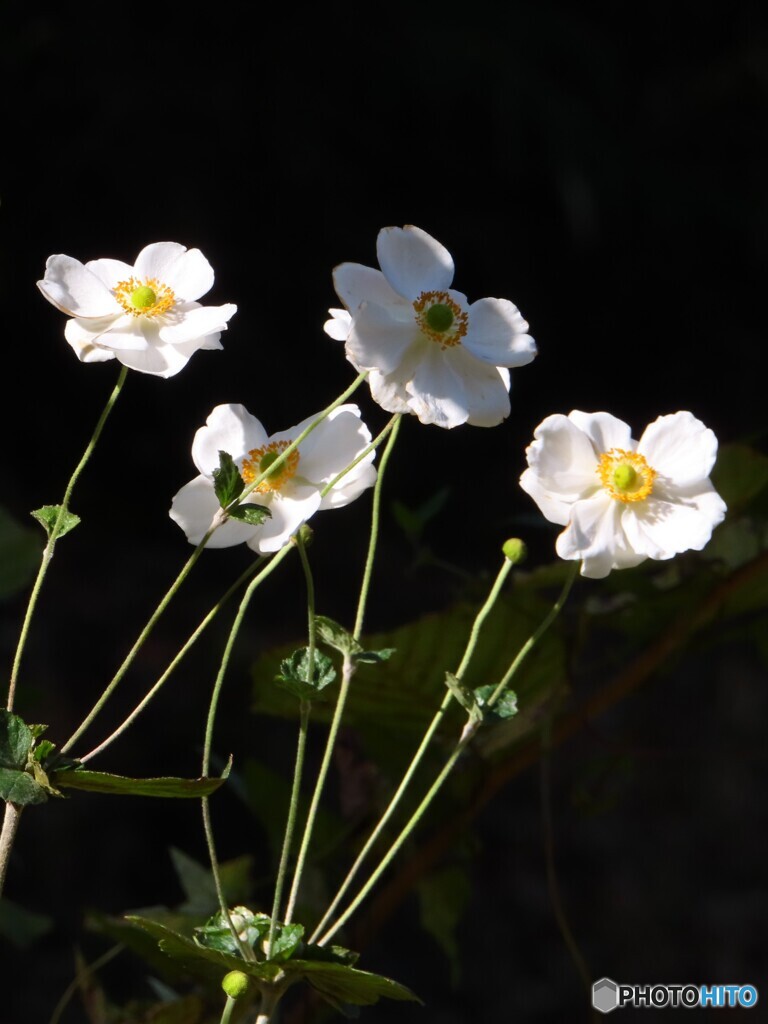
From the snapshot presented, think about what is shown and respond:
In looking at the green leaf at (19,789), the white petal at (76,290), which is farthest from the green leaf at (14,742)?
the white petal at (76,290)

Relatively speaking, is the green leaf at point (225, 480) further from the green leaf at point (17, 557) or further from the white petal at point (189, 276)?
the green leaf at point (17, 557)

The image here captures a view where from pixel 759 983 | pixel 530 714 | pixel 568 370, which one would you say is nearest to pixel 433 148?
pixel 568 370

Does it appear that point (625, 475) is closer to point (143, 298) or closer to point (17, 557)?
point (143, 298)

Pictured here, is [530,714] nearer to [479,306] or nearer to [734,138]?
[479,306]

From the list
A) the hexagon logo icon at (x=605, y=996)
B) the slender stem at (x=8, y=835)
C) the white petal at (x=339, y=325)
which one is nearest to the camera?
the slender stem at (x=8, y=835)

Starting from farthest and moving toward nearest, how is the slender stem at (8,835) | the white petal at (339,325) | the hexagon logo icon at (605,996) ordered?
the hexagon logo icon at (605,996) → the white petal at (339,325) → the slender stem at (8,835)

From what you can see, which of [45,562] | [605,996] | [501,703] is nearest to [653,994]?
[605,996]

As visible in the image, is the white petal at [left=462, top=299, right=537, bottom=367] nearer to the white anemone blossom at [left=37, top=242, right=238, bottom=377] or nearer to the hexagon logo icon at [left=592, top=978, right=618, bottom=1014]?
the white anemone blossom at [left=37, top=242, right=238, bottom=377]

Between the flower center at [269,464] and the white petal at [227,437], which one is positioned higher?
the white petal at [227,437]
